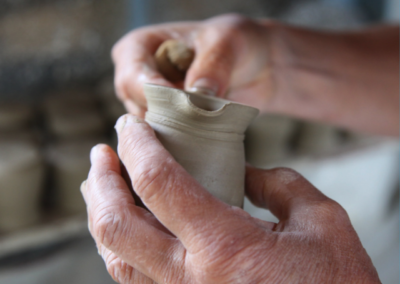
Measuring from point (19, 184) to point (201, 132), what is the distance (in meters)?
1.33

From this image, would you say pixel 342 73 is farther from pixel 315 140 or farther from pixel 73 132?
pixel 73 132

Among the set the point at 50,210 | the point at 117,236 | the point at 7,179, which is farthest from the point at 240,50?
the point at 50,210

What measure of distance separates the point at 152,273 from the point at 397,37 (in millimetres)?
1293

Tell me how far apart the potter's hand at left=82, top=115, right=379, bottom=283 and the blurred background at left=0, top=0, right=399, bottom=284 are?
1233 millimetres

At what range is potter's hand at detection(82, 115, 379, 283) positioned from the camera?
1.69 feet

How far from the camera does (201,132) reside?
68cm

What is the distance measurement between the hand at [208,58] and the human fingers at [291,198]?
9.3 inches

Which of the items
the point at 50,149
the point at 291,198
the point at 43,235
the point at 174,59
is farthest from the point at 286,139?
the point at 291,198

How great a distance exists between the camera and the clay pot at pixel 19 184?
64.9 inches

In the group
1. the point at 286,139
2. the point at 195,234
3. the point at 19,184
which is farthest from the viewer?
the point at 286,139

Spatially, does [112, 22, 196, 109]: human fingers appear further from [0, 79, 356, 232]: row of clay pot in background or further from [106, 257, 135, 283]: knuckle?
[0, 79, 356, 232]: row of clay pot in background

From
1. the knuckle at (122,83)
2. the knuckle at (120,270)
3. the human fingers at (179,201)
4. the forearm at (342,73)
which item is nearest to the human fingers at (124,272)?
the knuckle at (120,270)

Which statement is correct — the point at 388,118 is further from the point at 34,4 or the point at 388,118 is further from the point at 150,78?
the point at 34,4

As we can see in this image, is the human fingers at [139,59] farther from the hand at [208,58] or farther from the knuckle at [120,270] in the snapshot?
the knuckle at [120,270]
